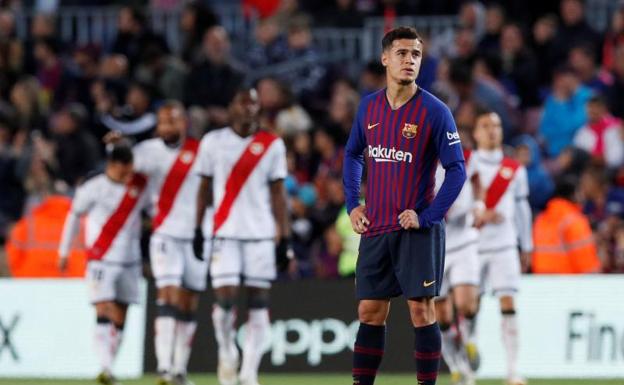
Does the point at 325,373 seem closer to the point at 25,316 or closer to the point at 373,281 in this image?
the point at 25,316

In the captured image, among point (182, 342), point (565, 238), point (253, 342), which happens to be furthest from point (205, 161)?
point (565, 238)

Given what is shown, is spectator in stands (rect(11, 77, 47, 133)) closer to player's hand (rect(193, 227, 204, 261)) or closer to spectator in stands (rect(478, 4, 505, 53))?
spectator in stands (rect(478, 4, 505, 53))

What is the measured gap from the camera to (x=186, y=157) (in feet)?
47.3

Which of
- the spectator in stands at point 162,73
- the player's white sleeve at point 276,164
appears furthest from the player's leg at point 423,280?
the spectator in stands at point 162,73

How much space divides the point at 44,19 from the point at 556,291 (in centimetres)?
877

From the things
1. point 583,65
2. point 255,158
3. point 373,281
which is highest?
point 583,65

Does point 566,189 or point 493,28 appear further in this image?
point 493,28

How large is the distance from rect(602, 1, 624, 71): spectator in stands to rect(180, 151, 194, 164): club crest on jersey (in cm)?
709

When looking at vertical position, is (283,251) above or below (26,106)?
below

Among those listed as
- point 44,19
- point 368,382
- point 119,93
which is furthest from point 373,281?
point 44,19

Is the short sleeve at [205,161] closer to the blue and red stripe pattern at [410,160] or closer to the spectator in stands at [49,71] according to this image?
the blue and red stripe pattern at [410,160]

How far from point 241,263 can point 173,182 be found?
1.21 meters

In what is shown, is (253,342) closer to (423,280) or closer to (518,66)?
(423,280)

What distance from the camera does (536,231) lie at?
17.1 meters
